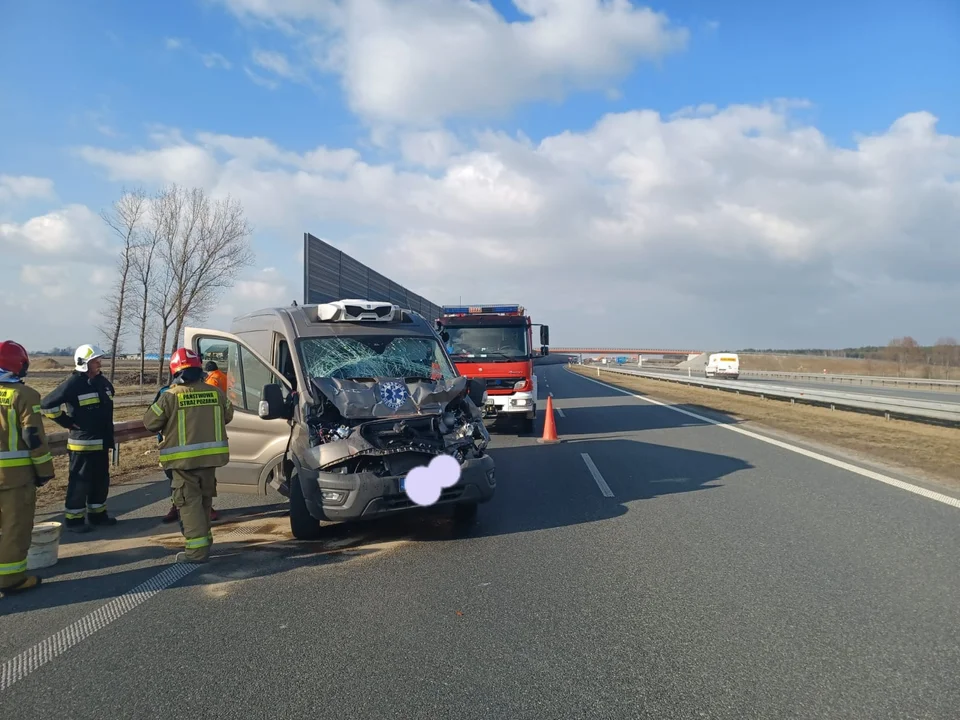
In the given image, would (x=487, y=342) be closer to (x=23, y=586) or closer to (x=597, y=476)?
(x=597, y=476)

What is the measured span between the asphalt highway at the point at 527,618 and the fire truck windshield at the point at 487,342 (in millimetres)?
7648

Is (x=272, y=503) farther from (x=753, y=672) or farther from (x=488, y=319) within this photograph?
(x=488, y=319)

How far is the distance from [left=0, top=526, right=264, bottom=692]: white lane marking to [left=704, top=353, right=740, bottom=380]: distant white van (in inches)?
2130

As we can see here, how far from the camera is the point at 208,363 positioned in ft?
25.8

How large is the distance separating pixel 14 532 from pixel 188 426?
145 centimetres

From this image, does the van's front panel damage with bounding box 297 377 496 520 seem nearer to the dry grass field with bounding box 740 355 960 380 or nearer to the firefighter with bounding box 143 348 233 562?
the firefighter with bounding box 143 348 233 562

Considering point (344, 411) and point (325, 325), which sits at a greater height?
point (325, 325)

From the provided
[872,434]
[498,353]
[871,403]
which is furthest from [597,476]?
[871,403]

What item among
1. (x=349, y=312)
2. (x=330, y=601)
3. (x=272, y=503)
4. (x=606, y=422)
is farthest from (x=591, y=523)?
(x=606, y=422)

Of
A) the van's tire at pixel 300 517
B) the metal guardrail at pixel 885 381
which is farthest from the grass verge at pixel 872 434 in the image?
the metal guardrail at pixel 885 381

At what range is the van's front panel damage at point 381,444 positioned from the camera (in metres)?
5.80

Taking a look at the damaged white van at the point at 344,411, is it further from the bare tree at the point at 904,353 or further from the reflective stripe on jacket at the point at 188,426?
the bare tree at the point at 904,353

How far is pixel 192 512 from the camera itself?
571 cm

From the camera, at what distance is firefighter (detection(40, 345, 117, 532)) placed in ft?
22.4
